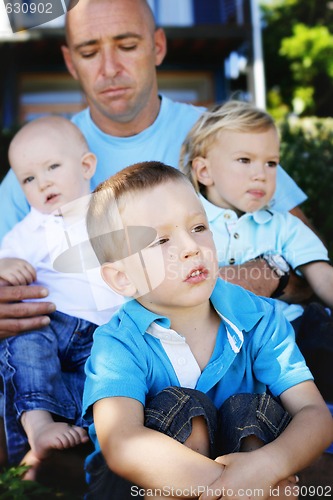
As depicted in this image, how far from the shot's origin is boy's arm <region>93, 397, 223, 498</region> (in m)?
1.51

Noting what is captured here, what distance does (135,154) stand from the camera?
9.02 feet

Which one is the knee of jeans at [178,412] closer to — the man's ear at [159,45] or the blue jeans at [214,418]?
the blue jeans at [214,418]

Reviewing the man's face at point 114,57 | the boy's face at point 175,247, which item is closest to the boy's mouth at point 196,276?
the boy's face at point 175,247

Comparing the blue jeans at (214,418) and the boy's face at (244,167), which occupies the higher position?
the boy's face at (244,167)

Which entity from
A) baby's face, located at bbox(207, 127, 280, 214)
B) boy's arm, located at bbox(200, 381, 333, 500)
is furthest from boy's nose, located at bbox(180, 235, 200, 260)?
baby's face, located at bbox(207, 127, 280, 214)

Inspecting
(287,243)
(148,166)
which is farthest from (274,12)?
(148,166)

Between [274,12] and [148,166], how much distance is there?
554cm

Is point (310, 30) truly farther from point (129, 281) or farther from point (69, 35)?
point (129, 281)

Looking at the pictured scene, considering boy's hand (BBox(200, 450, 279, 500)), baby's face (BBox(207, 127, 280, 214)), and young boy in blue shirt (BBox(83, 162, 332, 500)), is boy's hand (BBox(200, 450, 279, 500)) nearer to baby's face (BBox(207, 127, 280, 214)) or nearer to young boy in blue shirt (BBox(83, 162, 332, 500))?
young boy in blue shirt (BBox(83, 162, 332, 500))

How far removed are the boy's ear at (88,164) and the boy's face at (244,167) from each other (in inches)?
16.2

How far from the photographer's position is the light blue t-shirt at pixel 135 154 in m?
2.73

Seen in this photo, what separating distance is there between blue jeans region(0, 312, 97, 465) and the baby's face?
67 cm

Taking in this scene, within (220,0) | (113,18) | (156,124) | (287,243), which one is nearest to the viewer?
(287,243)

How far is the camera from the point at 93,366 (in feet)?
5.70
